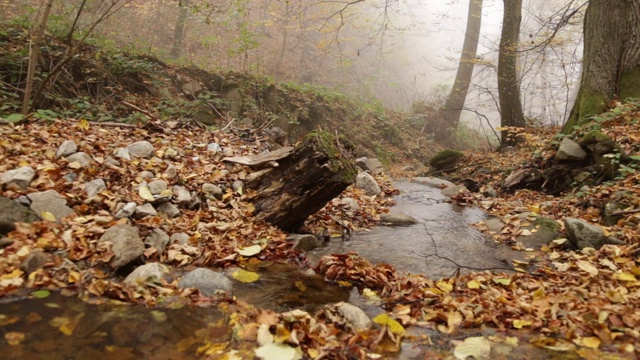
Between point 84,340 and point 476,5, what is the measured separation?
1804 centimetres

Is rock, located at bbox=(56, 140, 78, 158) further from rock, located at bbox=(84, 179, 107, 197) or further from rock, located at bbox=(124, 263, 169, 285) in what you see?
rock, located at bbox=(124, 263, 169, 285)

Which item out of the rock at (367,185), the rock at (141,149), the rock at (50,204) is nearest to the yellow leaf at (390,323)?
the rock at (50,204)

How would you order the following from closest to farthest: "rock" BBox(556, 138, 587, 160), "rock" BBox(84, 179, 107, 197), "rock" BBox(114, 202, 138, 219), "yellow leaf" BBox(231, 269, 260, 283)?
"yellow leaf" BBox(231, 269, 260, 283), "rock" BBox(114, 202, 138, 219), "rock" BBox(84, 179, 107, 197), "rock" BBox(556, 138, 587, 160)

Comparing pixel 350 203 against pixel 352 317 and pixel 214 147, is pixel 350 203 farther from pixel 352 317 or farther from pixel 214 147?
pixel 352 317

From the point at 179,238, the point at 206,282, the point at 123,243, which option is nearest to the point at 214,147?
the point at 179,238

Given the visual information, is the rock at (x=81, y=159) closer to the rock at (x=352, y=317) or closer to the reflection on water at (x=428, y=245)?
the reflection on water at (x=428, y=245)

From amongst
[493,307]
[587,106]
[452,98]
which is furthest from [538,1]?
[493,307]

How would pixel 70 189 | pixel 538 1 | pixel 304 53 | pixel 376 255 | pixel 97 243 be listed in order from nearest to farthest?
pixel 97 243 → pixel 70 189 → pixel 376 255 → pixel 304 53 → pixel 538 1

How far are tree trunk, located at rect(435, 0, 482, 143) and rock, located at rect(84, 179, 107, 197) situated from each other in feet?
44.0

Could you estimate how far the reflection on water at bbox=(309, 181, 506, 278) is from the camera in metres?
3.72

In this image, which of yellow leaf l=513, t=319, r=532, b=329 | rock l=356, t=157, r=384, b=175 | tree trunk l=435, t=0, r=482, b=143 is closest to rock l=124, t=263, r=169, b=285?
yellow leaf l=513, t=319, r=532, b=329

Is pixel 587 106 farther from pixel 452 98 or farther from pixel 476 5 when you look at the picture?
pixel 476 5

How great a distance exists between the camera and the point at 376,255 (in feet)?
12.9

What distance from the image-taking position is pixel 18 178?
3.21 meters
